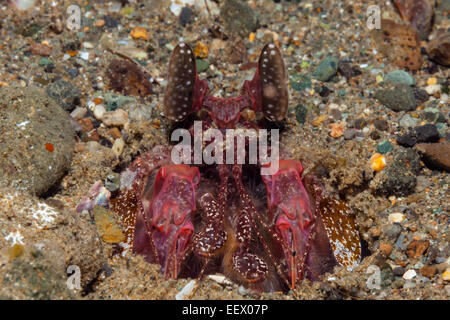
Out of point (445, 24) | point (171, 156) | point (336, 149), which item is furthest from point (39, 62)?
point (445, 24)

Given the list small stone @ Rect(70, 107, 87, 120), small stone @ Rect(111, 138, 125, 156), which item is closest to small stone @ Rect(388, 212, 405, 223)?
small stone @ Rect(111, 138, 125, 156)

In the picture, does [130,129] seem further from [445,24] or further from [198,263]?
[445,24]

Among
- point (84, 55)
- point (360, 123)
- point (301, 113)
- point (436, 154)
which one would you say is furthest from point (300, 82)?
point (84, 55)

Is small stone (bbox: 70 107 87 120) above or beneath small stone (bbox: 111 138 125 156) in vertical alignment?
above

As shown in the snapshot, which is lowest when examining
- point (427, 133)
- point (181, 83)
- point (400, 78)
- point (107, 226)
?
point (107, 226)

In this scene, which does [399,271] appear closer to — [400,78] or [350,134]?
[350,134]

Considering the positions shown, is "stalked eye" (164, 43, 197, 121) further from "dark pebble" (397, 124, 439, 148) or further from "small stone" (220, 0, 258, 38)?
Answer: "dark pebble" (397, 124, 439, 148)
